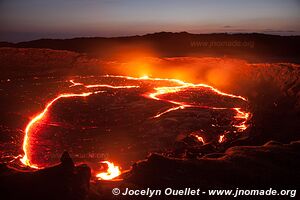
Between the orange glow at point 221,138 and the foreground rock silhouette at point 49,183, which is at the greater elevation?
the foreground rock silhouette at point 49,183

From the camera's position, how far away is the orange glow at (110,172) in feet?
22.3

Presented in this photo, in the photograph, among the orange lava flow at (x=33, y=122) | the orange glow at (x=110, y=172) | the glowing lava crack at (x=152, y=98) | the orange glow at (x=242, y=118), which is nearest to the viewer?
the orange glow at (x=110, y=172)

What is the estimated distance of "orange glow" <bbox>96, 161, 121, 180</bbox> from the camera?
680cm

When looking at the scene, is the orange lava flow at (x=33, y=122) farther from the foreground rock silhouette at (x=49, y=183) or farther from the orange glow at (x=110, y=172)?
the foreground rock silhouette at (x=49, y=183)

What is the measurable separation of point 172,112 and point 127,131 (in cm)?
237

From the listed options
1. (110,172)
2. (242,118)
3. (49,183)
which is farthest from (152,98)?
(49,183)

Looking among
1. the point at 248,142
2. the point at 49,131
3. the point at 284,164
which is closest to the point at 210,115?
the point at 248,142

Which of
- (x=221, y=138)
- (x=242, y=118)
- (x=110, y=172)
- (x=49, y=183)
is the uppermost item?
(x=49, y=183)

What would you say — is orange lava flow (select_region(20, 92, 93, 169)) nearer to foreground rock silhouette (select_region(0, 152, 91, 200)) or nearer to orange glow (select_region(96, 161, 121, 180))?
orange glow (select_region(96, 161, 121, 180))

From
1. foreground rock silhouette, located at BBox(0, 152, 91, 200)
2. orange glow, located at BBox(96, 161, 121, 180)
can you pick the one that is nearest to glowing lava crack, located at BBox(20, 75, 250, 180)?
orange glow, located at BBox(96, 161, 121, 180)

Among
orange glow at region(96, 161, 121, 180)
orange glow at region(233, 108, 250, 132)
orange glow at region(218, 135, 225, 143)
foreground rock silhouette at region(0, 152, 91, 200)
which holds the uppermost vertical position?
foreground rock silhouette at region(0, 152, 91, 200)

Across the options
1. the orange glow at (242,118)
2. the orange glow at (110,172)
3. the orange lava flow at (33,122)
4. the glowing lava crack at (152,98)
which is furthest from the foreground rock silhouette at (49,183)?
the orange glow at (242,118)

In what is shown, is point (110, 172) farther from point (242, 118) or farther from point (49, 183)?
point (242, 118)

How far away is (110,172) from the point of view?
718cm
